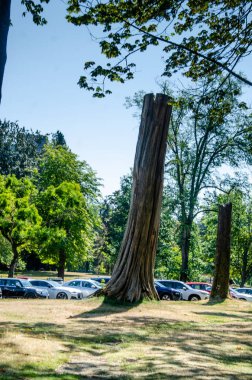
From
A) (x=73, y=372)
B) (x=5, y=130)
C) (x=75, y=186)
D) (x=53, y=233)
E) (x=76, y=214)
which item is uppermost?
(x=5, y=130)

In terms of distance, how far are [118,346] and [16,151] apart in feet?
201

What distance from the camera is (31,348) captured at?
21.9 feet

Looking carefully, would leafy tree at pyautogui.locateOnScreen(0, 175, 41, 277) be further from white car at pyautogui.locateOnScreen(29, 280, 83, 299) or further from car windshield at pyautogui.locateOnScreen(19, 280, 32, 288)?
white car at pyautogui.locateOnScreen(29, 280, 83, 299)

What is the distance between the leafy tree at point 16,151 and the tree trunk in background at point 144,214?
47.5 m

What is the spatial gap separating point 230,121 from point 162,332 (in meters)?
21.7

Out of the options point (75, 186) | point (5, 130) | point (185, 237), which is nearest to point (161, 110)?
point (185, 237)

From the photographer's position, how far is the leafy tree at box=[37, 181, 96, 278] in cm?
3388

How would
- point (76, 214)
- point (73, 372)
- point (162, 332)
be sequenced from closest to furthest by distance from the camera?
point (73, 372) < point (162, 332) < point (76, 214)

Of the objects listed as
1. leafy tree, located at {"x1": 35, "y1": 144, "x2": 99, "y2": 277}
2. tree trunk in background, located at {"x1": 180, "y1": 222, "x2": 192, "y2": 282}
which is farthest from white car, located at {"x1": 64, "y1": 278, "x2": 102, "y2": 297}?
tree trunk in background, located at {"x1": 180, "y1": 222, "x2": 192, "y2": 282}

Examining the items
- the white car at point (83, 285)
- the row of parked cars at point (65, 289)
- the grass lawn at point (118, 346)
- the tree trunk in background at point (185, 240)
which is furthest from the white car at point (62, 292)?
the grass lawn at point (118, 346)

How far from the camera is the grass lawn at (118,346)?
5.86 m

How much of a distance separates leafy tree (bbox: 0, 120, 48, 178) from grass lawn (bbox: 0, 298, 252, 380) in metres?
52.6

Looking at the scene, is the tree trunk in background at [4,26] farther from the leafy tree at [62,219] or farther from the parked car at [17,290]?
the leafy tree at [62,219]

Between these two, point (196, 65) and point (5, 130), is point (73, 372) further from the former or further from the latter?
point (5, 130)
